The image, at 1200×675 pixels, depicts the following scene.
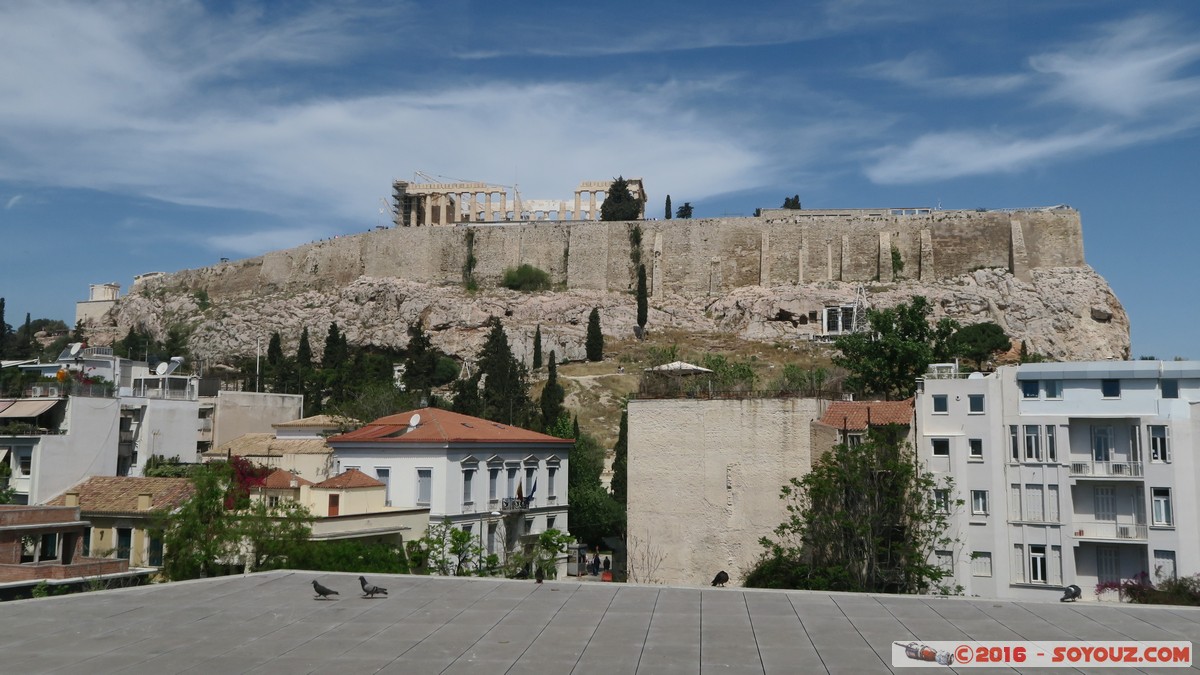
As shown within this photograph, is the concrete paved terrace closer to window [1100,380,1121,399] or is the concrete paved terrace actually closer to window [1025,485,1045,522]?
window [1025,485,1045,522]

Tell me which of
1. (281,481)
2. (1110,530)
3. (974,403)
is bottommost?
(1110,530)

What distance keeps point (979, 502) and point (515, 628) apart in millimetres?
23271

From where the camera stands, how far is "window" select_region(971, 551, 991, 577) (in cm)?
3062

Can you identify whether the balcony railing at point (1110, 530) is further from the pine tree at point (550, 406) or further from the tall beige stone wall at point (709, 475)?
the pine tree at point (550, 406)

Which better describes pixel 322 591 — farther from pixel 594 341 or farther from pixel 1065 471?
pixel 594 341

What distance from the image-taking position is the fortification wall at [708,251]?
278 feet

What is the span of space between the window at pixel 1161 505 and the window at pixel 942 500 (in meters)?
5.58

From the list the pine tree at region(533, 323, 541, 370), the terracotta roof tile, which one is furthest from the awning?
the pine tree at region(533, 323, 541, 370)

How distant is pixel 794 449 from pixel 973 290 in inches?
2196

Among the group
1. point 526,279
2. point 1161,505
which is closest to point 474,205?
point 526,279

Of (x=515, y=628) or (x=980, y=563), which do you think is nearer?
(x=515, y=628)

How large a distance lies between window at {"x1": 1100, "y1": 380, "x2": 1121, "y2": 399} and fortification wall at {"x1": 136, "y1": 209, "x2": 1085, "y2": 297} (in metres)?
54.2

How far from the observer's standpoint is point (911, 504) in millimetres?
29500

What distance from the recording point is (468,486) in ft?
109
